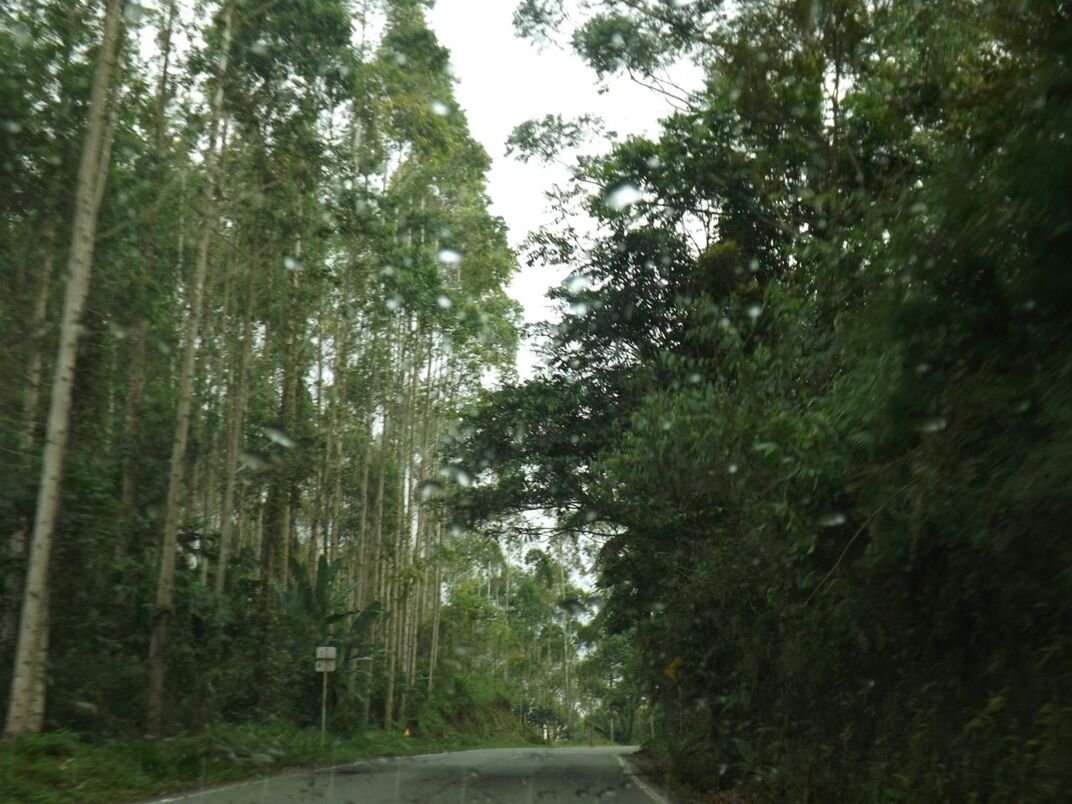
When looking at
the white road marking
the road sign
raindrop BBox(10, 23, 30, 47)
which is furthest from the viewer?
the road sign

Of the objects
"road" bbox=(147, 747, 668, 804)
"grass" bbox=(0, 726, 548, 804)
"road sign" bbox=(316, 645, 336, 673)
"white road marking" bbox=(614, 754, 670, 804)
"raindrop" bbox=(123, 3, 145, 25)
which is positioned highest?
"raindrop" bbox=(123, 3, 145, 25)

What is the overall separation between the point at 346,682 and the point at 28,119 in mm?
14307

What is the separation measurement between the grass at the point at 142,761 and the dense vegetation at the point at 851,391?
6.34 meters

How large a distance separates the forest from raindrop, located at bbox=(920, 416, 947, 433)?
0.02m

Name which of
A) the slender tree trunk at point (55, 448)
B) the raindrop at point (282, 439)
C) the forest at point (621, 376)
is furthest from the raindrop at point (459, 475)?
the slender tree trunk at point (55, 448)

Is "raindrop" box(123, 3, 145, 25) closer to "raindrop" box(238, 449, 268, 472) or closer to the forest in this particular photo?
the forest

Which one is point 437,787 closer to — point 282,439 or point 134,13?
point 282,439

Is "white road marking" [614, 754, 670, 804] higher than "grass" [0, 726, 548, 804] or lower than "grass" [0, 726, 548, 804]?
lower

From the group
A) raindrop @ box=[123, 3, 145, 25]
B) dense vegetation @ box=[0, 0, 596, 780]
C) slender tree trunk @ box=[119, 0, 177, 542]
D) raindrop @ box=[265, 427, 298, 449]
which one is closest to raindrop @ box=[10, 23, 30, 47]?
dense vegetation @ box=[0, 0, 596, 780]

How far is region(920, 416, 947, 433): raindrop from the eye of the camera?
642 cm

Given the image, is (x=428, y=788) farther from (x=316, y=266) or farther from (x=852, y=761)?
(x=316, y=266)

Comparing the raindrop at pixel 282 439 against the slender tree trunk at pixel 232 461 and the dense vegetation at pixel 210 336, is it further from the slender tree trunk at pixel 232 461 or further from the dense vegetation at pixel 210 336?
the slender tree trunk at pixel 232 461

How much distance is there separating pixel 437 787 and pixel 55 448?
616 centimetres

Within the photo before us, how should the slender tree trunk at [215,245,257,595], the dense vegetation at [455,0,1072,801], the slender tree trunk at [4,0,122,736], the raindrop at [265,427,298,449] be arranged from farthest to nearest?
the raindrop at [265,427,298,449], the slender tree trunk at [215,245,257,595], the slender tree trunk at [4,0,122,736], the dense vegetation at [455,0,1072,801]
